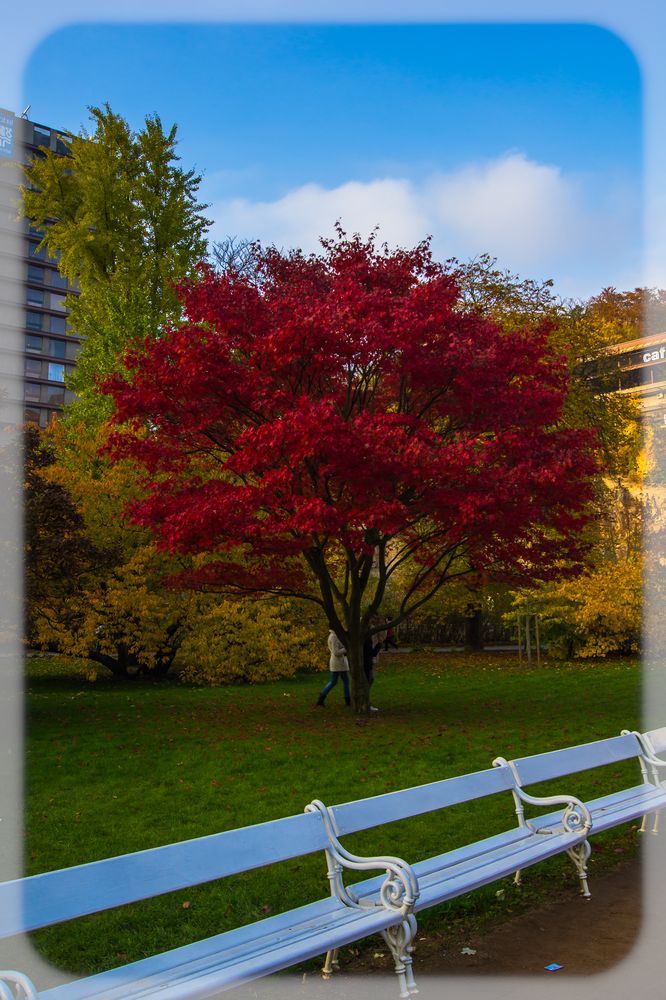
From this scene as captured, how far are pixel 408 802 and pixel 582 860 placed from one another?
1.27 metres

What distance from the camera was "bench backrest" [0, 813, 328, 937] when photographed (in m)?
3.02

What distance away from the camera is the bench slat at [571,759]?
213 inches

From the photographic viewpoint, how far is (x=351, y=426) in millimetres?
9797

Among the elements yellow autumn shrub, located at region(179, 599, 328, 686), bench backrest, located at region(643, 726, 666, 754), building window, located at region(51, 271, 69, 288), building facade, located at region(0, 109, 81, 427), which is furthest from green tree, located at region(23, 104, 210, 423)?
building window, located at region(51, 271, 69, 288)

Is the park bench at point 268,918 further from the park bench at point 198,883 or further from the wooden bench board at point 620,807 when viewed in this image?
the wooden bench board at point 620,807

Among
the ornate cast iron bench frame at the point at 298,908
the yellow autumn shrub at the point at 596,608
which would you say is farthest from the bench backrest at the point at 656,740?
the yellow autumn shrub at the point at 596,608

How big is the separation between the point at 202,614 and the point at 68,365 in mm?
60555

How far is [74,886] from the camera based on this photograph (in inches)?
125

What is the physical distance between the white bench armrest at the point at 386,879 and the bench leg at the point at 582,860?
1.46 meters

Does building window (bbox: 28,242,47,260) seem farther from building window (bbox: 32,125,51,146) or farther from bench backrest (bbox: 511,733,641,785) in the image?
bench backrest (bbox: 511,733,641,785)

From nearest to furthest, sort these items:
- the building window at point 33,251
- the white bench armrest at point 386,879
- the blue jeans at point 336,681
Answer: the white bench armrest at point 386,879, the blue jeans at point 336,681, the building window at point 33,251

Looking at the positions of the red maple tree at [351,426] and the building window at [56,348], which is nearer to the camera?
the red maple tree at [351,426]

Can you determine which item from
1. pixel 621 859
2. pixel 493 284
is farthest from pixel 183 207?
pixel 621 859

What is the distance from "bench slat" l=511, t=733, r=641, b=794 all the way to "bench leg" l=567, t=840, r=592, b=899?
16.8 inches
